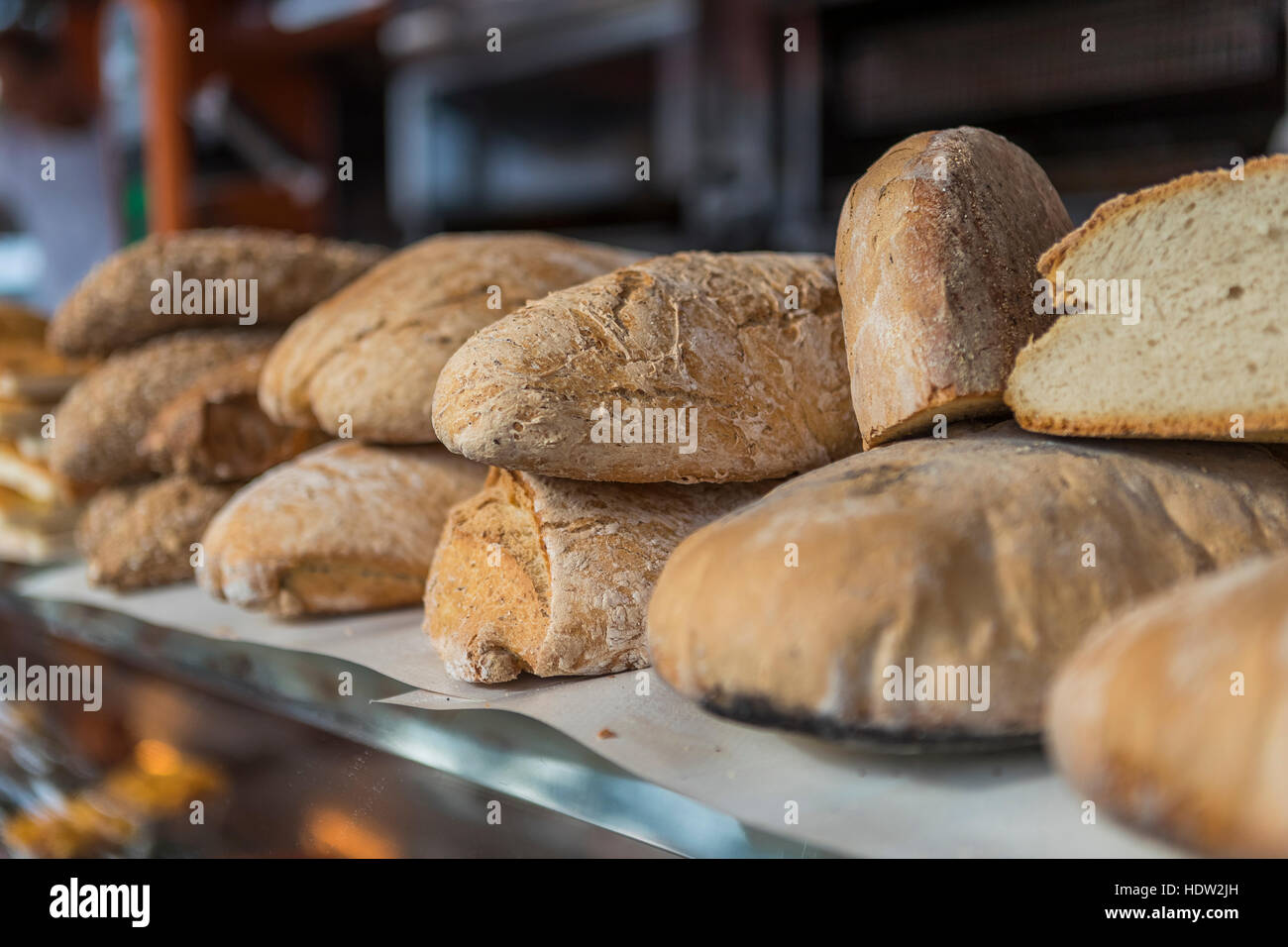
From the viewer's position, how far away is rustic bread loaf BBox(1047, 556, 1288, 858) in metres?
0.57

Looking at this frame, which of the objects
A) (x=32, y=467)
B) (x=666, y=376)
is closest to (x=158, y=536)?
(x=32, y=467)

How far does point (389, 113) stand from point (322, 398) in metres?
3.60

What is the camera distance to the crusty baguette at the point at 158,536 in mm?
1714

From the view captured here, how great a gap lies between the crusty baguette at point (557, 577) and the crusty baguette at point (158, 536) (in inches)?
27.4

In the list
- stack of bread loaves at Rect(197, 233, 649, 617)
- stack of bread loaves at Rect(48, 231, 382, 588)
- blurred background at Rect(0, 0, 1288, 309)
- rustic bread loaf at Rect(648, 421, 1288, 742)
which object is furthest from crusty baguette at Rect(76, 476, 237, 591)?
blurred background at Rect(0, 0, 1288, 309)

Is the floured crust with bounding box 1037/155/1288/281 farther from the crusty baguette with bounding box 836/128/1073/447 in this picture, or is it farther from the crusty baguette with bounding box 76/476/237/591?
the crusty baguette with bounding box 76/476/237/591

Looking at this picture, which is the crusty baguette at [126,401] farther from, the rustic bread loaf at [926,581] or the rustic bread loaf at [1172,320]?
the rustic bread loaf at [1172,320]

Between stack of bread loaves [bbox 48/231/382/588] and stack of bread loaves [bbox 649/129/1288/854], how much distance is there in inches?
33.4

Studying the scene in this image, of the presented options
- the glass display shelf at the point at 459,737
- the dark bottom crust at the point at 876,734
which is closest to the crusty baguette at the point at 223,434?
the glass display shelf at the point at 459,737

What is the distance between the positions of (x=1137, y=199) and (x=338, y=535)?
102 centimetres

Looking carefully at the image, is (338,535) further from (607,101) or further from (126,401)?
(607,101)

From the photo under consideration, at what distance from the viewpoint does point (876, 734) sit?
78cm
